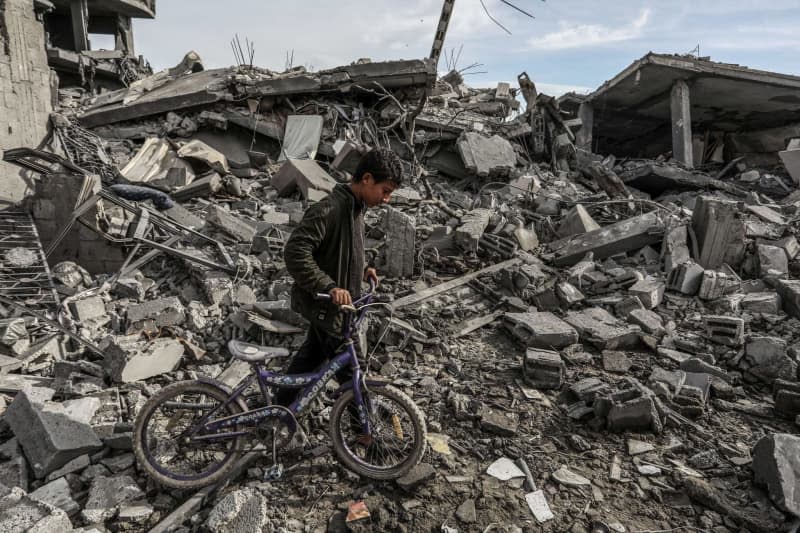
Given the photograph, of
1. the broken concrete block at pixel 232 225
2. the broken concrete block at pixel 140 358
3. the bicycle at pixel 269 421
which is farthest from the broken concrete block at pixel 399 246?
the bicycle at pixel 269 421

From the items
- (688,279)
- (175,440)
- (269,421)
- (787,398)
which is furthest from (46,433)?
(688,279)

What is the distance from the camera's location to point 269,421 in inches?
114

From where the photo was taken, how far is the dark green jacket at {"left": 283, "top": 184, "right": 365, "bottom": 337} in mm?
2619

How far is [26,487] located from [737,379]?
570 cm

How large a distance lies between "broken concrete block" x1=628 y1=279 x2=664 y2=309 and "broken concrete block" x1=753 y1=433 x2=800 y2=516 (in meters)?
2.72

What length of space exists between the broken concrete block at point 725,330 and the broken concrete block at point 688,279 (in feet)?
3.29

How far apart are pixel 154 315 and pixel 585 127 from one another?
12.6 m

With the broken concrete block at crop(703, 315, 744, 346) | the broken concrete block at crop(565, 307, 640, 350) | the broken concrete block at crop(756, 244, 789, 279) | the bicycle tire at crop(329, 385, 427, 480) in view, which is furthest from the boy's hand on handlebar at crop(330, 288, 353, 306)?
the broken concrete block at crop(756, 244, 789, 279)

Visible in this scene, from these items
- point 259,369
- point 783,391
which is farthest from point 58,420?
point 783,391

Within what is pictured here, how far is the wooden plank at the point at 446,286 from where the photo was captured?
5.25 metres

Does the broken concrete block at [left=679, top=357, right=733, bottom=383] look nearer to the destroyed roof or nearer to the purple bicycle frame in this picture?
the purple bicycle frame

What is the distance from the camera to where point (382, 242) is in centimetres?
614

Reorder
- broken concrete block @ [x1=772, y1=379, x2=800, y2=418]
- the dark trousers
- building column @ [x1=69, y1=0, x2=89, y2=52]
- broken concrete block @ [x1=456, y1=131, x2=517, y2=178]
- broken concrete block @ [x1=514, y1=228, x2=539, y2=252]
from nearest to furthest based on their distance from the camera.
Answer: the dark trousers → broken concrete block @ [x1=772, y1=379, x2=800, y2=418] → broken concrete block @ [x1=514, y1=228, x2=539, y2=252] → broken concrete block @ [x1=456, y1=131, x2=517, y2=178] → building column @ [x1=69, y1=0, x2=89, y2=52]

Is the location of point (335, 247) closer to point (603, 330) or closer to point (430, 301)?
point (430, 301)
